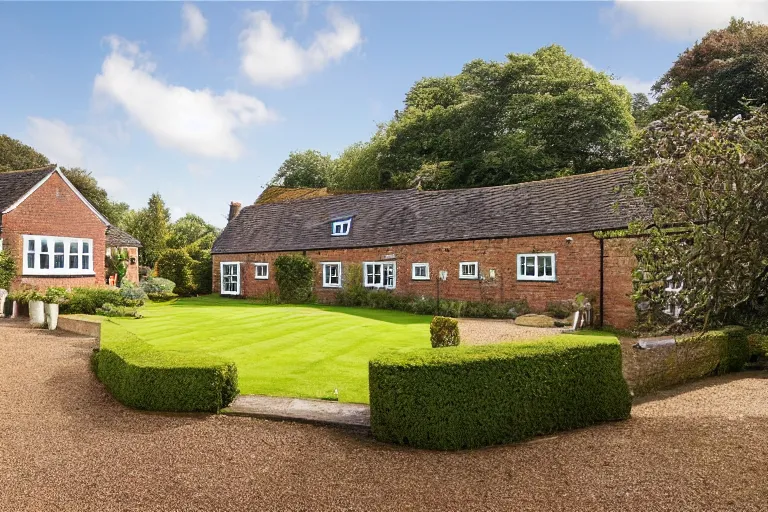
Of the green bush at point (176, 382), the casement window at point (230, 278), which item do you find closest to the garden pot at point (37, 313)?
the green bush at point (176, 382)

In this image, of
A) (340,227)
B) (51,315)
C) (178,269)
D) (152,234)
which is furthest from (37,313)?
(152,234)

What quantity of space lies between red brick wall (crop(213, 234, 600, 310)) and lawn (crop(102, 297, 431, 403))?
3.26 metres

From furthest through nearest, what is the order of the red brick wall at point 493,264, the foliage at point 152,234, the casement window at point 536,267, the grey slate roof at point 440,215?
the foliage at point 152,234 → the casement window at point 536,267 → the grey slate roof at point 440,215 → the red brick wall at point 493,264

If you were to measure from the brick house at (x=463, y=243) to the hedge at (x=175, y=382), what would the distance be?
1105 centimetres

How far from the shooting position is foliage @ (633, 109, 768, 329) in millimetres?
Answer: 10508

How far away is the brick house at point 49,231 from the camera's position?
77.0 ft

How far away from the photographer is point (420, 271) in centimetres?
2502

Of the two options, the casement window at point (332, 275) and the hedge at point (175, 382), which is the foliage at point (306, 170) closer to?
the casement window at point (332, 275)

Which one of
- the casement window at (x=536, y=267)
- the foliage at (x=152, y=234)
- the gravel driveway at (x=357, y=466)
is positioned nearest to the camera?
the gravel driveway at (x=357, y=466)

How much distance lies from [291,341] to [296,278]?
15.4m

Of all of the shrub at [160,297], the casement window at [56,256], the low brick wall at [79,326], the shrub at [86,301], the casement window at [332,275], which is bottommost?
the low brick wall at [79,326]

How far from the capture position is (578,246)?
64.7ft

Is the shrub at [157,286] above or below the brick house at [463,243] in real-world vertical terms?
below

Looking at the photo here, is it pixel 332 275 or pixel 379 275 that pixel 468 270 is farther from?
pixel 332 275
